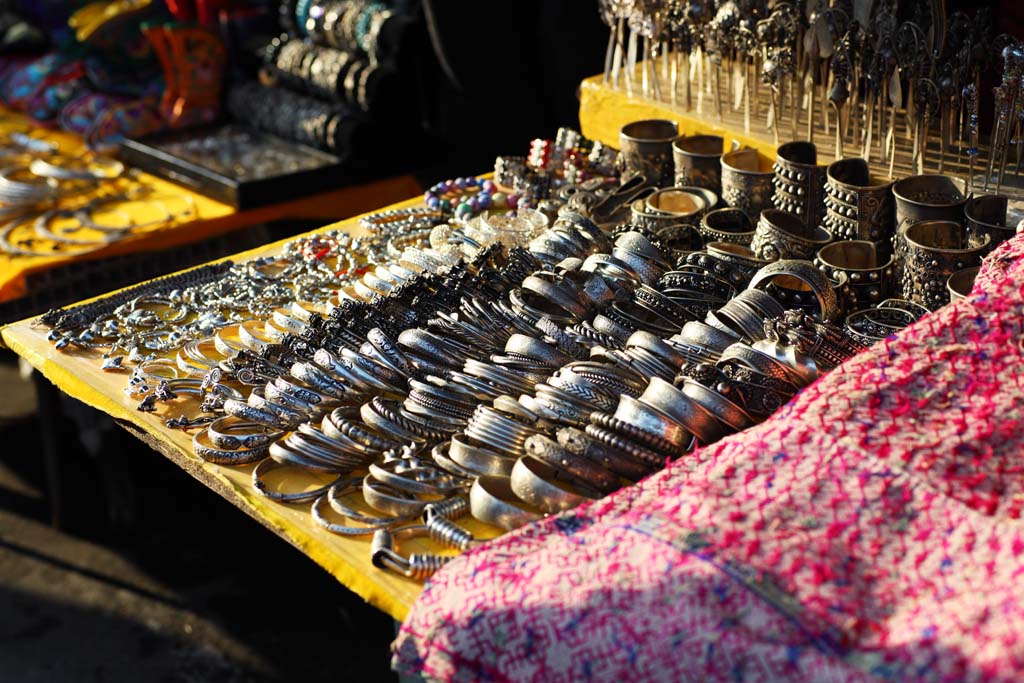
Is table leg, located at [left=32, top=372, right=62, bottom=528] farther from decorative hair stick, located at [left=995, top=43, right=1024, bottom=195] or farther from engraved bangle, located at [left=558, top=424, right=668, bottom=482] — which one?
decorative hair stick, located at [left=995, top=43, right=1024, bottom=195]

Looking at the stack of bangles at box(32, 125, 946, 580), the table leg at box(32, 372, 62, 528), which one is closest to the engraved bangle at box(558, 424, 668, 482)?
the stack of bangles at box(32, 125, 946, 580)

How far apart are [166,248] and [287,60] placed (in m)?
0.81

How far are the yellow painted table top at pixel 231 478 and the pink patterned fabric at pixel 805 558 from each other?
14 cm

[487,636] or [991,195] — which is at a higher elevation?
[991,195]

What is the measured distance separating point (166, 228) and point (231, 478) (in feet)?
4.96

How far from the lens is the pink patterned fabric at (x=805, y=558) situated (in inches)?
41.1

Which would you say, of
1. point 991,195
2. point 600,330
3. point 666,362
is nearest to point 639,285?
point 600,330

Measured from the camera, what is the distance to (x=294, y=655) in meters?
2.43

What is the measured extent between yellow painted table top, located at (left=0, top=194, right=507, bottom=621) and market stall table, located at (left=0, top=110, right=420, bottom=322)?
2.12 ft

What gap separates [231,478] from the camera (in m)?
1.56

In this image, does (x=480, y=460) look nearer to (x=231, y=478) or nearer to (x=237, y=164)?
(x=231, y=478)

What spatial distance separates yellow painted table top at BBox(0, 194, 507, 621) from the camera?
53.2 inches

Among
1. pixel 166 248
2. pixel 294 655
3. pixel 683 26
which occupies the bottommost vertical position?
pixel 294 655

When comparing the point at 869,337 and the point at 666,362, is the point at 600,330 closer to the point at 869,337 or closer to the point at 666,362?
the point at 666,362
